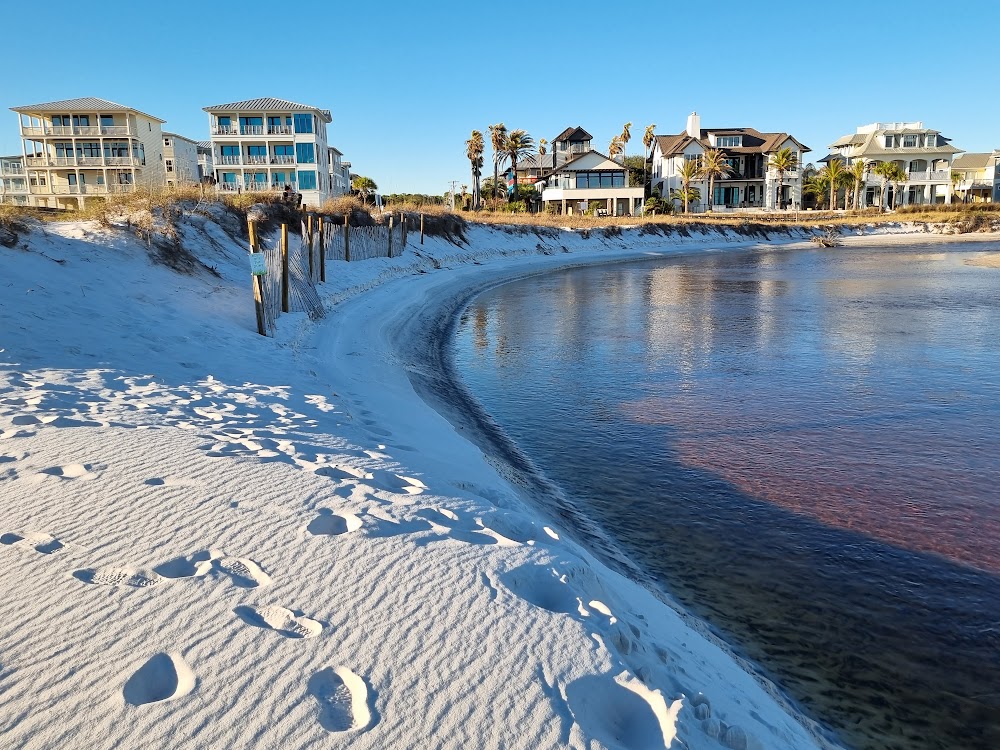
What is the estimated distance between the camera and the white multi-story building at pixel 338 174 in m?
77.6

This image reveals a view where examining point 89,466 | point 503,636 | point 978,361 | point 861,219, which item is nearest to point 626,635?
point 503,636

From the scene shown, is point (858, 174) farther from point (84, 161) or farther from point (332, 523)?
point (332, 523)

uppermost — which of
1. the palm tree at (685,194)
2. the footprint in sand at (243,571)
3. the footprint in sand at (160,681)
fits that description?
the palm tree at (685,194)

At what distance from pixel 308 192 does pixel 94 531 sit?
65440 millimetres

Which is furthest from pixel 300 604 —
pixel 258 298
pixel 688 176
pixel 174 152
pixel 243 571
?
pixel 174 152

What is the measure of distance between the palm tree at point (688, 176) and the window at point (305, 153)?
3854 cm

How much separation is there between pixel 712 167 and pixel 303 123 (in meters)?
41.9

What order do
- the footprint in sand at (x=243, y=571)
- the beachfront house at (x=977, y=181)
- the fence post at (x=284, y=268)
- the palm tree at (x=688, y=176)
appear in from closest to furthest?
1. the footprint in sand at (x=243, y=571)
2. the fence post at (x=284, y=268)
3. the palm tree at (x=688, y=176)
4. the beachfront house at (x=977, y=181)

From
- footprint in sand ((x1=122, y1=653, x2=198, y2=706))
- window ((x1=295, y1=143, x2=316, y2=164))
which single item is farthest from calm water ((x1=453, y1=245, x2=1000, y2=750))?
window ((x1=295, y1=143, x2=316, y2=164))

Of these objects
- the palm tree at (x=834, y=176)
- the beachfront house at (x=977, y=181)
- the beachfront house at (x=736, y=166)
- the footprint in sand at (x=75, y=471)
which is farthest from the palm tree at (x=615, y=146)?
the footprint in sand at (x=75, y=471)

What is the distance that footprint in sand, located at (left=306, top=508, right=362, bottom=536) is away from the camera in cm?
436

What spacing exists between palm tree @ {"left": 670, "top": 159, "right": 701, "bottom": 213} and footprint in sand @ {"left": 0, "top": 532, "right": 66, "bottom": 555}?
7708 cm

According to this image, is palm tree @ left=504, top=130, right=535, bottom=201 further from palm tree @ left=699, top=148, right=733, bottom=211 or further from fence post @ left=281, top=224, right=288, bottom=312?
fence post @ left=281, top=224, right=288, bottom=312

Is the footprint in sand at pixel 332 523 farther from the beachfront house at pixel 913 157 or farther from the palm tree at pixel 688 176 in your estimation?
the beachfront house at pixel 913 157
